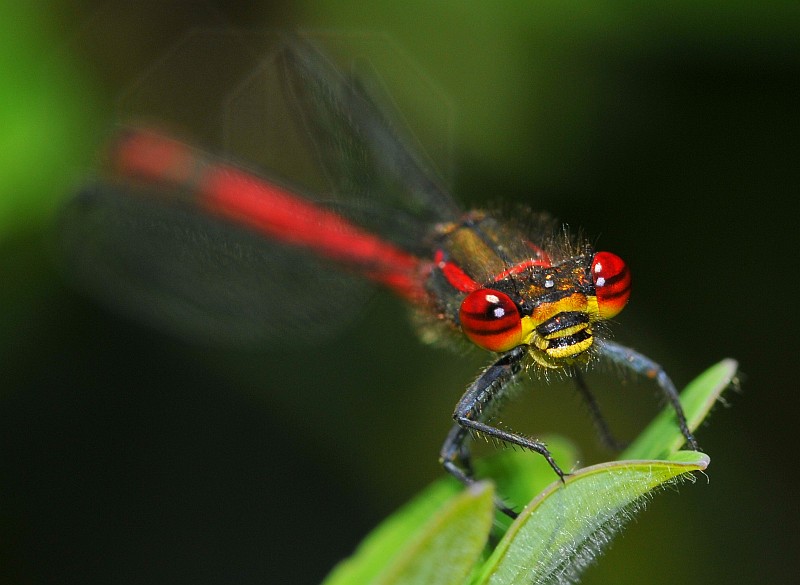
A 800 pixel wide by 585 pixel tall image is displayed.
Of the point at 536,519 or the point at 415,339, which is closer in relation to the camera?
the point at 536,519

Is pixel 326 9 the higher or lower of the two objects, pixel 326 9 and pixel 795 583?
the higher

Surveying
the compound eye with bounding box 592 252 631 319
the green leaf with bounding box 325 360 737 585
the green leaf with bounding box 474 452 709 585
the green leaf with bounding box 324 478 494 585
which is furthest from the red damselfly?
the green leaf with bounding box 324 478 494 585

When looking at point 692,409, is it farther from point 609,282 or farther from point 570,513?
point 570,513

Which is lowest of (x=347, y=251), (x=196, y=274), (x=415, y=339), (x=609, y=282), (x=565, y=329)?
(x=415, y=339)

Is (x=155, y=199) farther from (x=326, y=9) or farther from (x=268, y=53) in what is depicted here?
(x=326, y=9)

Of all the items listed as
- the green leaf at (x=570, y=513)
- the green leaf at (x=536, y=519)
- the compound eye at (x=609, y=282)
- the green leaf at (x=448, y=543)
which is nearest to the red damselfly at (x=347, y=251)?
the compound eye at (x=609, y=282)

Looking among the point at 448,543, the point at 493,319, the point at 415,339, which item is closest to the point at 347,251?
the point at 415,339

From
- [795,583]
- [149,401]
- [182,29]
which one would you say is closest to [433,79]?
[182,29]
